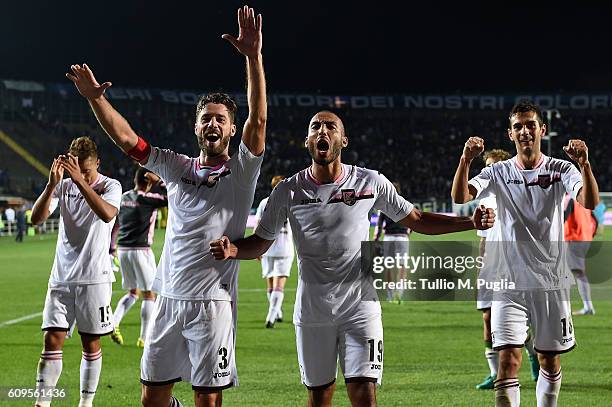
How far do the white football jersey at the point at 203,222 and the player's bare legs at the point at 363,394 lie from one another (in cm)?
93

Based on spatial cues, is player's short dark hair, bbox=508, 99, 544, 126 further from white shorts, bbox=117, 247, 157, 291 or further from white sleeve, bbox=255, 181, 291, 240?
white shorts, bbox=117, 247, 157, 291

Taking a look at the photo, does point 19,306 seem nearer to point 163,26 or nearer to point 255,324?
point 255,324

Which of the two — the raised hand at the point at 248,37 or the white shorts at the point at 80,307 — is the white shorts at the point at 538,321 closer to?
the raised hand at the point at 248,37

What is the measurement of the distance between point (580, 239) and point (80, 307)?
29.3 ft

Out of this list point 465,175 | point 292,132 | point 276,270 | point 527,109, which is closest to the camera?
point 465,175

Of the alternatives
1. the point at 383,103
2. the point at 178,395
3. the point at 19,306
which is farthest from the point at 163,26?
the point at 178,395

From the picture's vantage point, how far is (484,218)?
211 inches

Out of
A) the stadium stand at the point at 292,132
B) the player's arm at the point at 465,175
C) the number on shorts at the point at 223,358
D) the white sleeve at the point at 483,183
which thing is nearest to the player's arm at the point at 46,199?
the number on shorts at the point at 223,358

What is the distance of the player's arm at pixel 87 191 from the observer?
618cm

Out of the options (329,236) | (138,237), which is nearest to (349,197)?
(329,236)

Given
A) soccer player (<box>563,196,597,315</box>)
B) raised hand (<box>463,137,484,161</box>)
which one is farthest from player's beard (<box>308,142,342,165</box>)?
soccer player (<box>563,196,597,315</box>)

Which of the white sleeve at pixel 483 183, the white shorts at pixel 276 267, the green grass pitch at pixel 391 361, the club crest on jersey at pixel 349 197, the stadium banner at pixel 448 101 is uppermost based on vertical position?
the stadium banner at pixel 448 101

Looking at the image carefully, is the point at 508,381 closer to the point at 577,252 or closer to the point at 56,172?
the point at 56,172

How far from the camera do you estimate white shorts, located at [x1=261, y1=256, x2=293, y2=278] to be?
Result: 13000 millimetres
